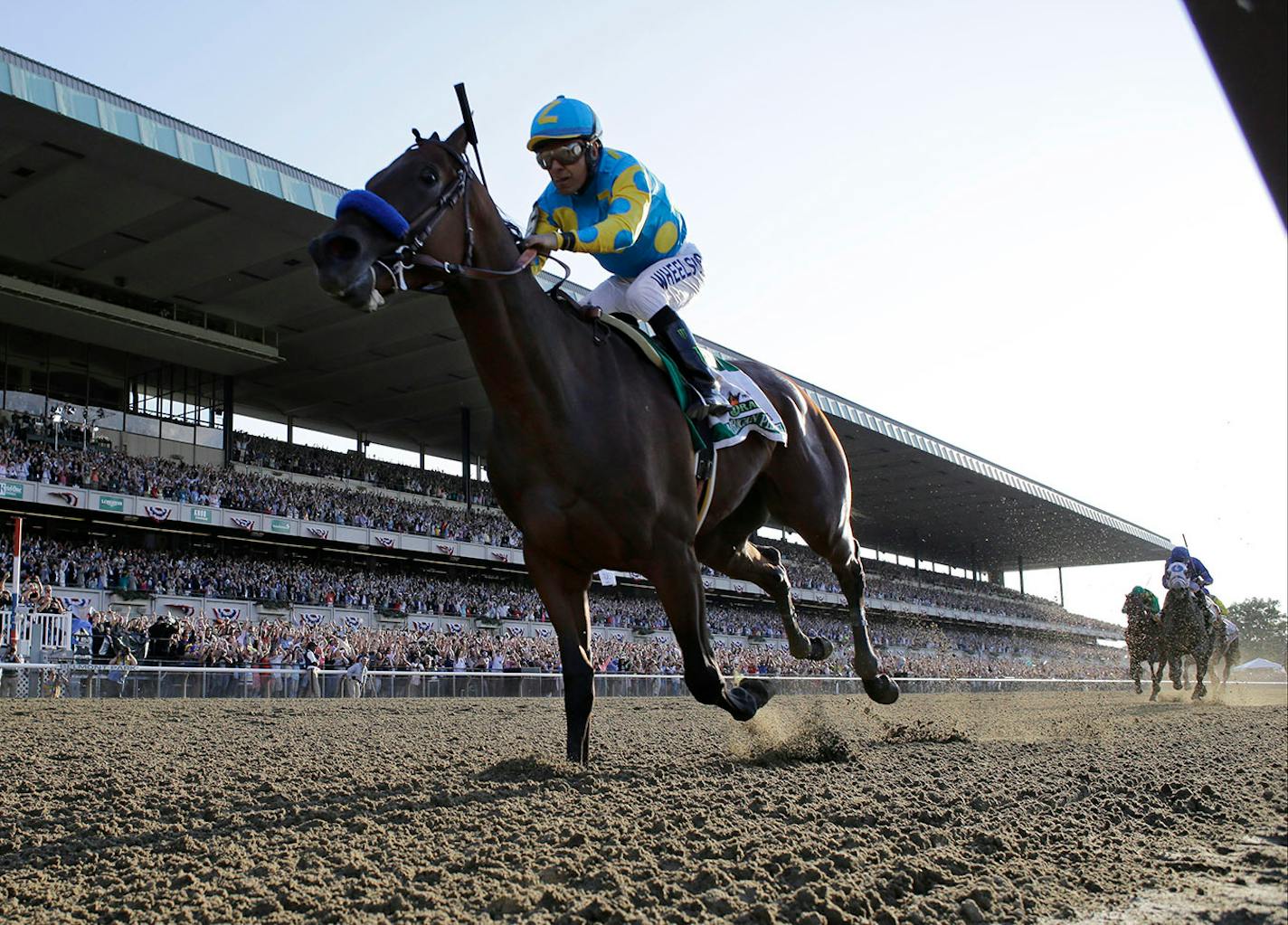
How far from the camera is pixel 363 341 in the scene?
34688mm

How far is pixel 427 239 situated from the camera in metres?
4.12

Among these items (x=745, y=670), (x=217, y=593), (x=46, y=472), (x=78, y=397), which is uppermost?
(x=78, y=397)

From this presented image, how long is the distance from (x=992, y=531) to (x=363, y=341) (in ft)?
146

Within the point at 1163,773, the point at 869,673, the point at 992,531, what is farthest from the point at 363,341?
the point at 992,531

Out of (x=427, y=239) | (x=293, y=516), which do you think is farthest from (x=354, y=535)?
(x=427, y=239)

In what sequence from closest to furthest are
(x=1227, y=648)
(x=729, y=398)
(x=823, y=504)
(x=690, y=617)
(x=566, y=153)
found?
(x=690, y=617) → (x=566, y=153) → (x=729, y=398) → (x=823, y=504) → (x=1227, y=648)

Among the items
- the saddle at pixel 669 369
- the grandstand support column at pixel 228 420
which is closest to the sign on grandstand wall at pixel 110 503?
the grandstand support column at pixel 228 420

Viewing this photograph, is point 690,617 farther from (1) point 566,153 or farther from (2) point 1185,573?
(2) point 1185,573

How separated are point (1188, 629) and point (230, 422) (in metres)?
30.7

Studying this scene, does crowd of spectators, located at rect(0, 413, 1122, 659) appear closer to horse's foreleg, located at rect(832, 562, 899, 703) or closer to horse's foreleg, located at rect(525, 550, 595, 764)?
horse's foreleg, located at rect(832, 562, 899, 703)

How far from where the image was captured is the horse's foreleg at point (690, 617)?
4.52 m

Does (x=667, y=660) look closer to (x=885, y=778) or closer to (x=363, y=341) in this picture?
(x=363, y=341)

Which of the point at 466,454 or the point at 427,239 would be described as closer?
the point at 427,239

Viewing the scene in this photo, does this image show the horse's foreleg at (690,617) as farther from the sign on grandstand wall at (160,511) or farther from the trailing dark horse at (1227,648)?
the sign on grandstand wall at (160,511)
